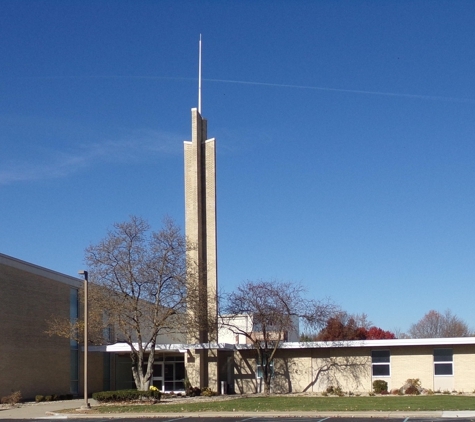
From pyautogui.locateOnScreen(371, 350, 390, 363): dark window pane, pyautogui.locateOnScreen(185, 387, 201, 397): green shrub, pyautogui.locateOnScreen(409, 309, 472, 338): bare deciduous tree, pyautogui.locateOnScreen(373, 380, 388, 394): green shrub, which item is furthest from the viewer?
pyautogui.locateOnScreen(409, 309, 472, 338): bare deciduous tree

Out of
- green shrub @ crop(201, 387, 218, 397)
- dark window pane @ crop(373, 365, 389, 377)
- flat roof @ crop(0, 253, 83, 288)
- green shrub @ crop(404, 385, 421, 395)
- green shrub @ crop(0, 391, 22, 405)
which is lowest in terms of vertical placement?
green shrub @ crop(201, 387, 218, 397)

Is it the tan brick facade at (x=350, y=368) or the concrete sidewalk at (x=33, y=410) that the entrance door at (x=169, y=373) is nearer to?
the tan brick facade at (x=350, y=368)

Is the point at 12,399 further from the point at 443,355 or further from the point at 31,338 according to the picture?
the point at 443,355

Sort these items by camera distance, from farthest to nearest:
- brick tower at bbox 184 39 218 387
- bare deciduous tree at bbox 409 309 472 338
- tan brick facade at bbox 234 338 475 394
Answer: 1. bare deciduous tree at bbox 409 309 472 338
2. brick tower at bbox 184 39 218 387
3. tan brick facade at bbox 234 338 475 394

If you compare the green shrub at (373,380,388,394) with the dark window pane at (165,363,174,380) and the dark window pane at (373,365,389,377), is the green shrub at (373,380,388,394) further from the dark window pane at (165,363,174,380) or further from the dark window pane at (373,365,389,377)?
the dark window pane at (165,363,174,380)

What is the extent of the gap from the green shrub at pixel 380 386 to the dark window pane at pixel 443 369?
319 cm

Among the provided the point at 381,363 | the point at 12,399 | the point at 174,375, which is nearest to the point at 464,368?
the point at 381,363

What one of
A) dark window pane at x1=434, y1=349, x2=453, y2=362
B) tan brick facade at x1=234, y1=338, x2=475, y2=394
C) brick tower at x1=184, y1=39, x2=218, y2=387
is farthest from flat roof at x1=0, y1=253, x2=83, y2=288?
dark window pane at x1=434, y1=349, x2=453, y2=362

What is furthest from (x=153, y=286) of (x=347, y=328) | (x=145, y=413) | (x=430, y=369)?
(x=347, y=328)

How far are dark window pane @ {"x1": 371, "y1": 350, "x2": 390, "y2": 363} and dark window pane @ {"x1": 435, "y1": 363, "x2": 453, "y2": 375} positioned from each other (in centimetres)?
300

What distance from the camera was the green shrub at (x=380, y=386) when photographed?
42.1 meters

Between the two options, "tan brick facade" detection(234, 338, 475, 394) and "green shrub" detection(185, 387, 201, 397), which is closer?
"tan brick facade" detection(234, 338, 475, 394)

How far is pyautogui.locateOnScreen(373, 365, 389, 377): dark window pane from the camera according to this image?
43406 millimetres

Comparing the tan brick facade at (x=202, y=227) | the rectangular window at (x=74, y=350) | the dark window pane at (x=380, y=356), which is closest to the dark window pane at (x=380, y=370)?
the dark window pane at (x=380, y=356)
